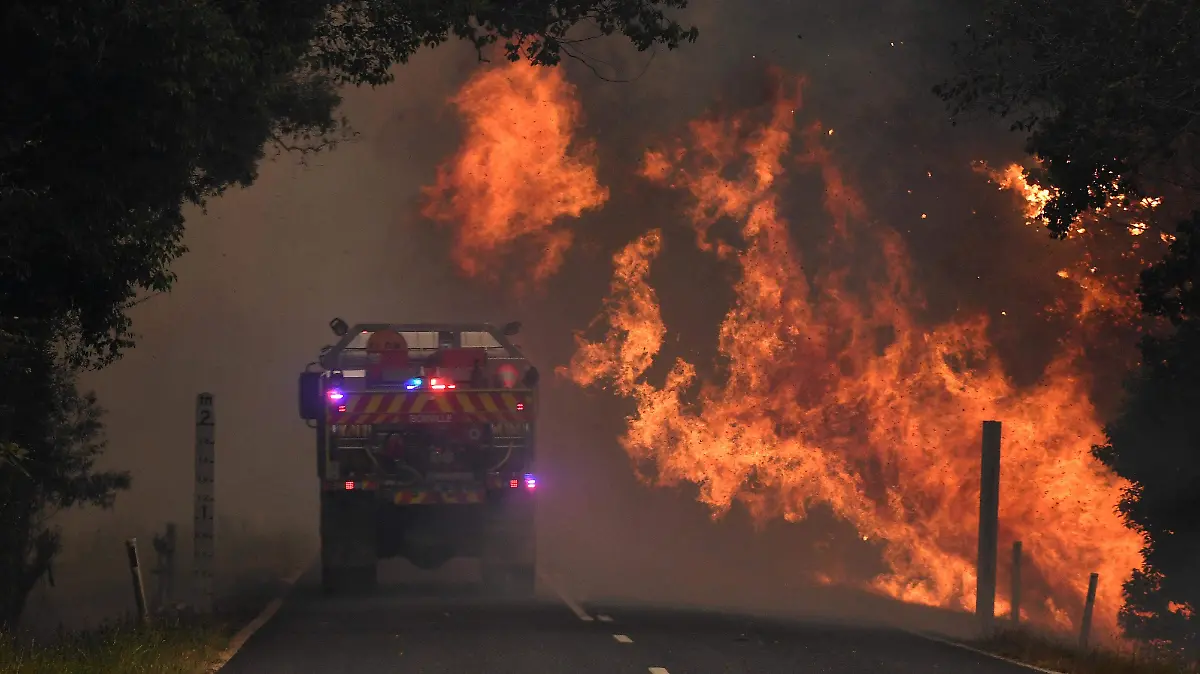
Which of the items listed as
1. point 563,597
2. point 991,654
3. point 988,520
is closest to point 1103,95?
point 991,654

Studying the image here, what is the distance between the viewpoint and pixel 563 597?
26.1 m

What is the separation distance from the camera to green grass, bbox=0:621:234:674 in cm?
1402

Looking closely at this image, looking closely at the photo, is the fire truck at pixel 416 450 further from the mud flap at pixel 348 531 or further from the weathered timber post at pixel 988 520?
the weathered timber post at pixel 988 520

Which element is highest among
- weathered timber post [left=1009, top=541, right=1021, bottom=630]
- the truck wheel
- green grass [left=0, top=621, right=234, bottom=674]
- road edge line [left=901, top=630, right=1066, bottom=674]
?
green grass [left=0, top=621, right=234, bottom=674]

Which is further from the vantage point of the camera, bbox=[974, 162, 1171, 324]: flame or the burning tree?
bbox=[974, 162, 1171, 324]: flame

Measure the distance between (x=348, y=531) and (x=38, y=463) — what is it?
565 inches

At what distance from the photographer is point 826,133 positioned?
40.7 meters

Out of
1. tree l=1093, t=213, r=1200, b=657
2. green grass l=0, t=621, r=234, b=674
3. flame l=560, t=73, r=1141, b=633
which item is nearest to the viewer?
green grass l=0, t=621, r=234, b=674

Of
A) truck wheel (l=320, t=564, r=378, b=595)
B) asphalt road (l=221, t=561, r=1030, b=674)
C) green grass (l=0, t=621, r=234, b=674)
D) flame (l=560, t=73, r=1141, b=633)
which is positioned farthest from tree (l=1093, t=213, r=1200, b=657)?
green grass (l=0, t=621, r=234, b=674)

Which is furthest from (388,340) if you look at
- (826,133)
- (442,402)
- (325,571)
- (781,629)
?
(826,133)

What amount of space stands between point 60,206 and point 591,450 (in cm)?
3087

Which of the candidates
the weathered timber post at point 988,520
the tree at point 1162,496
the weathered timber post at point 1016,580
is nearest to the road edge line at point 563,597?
the weathered timber post at point 988,520

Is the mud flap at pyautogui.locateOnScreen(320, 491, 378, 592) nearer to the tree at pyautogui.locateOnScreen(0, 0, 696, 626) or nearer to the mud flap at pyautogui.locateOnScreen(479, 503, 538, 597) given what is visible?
the mud flap at pyautogui.locateOnScreen(479, 503, 538, 597)

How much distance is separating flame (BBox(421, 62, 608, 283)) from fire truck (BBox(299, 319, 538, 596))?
1819 cm
